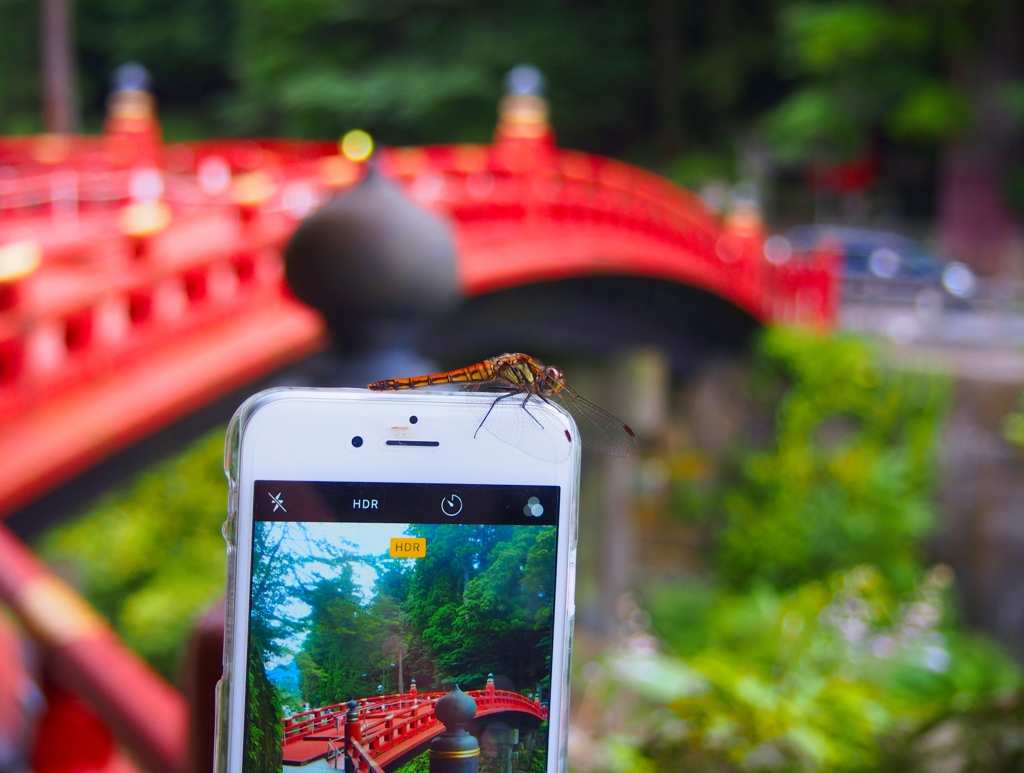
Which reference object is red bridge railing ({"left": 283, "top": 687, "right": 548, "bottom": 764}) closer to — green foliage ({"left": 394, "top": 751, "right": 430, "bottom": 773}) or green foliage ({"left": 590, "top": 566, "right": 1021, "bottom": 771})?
green foliage ({"left": 394, "top": 751, "right": 430, "bottom": 773})

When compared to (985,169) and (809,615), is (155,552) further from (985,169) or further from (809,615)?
(985,169)

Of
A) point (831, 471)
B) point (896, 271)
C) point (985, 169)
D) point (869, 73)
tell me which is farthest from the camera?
point (985, 169)

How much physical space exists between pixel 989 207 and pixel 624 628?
7.63 metres

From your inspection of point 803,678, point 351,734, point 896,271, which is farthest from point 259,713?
point 896,271

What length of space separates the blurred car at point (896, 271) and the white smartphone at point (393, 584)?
11.6 m

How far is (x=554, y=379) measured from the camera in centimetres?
50

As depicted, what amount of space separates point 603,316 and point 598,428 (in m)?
6.99

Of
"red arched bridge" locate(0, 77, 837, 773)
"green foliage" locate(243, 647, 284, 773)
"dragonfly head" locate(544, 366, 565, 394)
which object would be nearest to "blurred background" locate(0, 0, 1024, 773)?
"red arched bridge" locate(0, 77, 837, 773)

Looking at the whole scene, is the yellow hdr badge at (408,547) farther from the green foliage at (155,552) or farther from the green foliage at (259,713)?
the green foliage at (155,552)

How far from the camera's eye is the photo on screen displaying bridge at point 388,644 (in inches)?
18.3

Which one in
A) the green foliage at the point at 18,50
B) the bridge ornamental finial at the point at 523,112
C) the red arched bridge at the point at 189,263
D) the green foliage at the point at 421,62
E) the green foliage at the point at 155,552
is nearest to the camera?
the red arched bridge at the point at 189,263

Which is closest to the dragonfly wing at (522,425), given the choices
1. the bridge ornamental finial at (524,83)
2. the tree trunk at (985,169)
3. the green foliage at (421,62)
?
the bridge ornamental finial at (524,83)

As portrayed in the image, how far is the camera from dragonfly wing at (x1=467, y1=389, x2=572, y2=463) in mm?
481

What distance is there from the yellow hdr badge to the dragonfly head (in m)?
0.10
